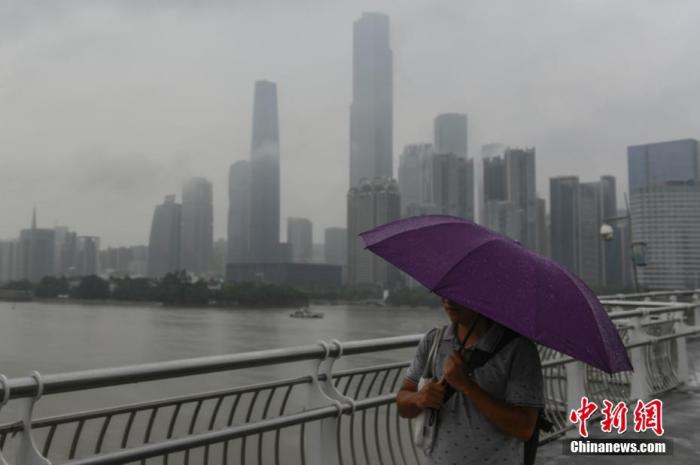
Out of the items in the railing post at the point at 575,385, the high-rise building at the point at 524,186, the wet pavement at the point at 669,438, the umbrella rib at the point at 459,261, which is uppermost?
the high-rise building at the point at 524,186

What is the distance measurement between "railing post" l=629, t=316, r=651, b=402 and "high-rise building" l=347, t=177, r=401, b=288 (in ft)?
226

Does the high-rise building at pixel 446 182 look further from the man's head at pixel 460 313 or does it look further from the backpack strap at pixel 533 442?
the man's head at pixel 460 313

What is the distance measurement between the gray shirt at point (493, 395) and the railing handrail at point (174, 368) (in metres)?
0.94

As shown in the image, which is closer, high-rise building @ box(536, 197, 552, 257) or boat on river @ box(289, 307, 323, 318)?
high-rise building @ box(536, 197, 552, 257)

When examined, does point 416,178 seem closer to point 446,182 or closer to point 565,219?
point 446,182

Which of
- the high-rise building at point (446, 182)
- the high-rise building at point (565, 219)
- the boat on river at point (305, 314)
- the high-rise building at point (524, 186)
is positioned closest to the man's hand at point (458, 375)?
the high-rise building at point (565, 219)

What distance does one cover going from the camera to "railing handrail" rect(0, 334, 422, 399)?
209 cm

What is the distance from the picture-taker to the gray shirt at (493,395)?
6.32 feet

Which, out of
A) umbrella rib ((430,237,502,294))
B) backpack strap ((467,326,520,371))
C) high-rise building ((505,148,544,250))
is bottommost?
backpack strap ((467,326,520,371))

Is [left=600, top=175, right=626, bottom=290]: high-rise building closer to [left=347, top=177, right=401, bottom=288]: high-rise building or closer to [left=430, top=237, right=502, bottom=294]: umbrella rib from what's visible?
[left=347, top=177, right=401, bottom=288]: high-rise building

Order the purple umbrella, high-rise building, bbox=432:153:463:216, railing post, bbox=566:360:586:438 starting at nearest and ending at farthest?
the purple umbrella < railing post, bbox=566:360:586:438 < high-rise building, bbox=432:153:463:216

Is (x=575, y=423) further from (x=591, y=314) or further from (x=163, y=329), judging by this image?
(x=163, y=329)

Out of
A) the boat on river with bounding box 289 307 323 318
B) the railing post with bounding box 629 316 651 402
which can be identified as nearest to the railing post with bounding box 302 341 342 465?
the railing post with bounding box 629 316 651 402

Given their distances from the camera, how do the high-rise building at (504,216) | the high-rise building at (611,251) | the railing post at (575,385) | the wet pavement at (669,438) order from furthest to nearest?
the high-rise building at (504,216) < the high-rise building at (611,251) < the railing post at (575,385) < the wet pavement at (669,438)
